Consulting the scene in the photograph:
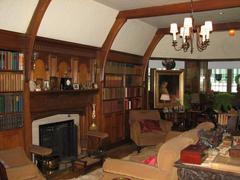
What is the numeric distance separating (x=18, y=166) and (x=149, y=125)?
12.2 feet

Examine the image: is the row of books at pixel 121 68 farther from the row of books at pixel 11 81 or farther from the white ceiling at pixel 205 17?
the row of books at pixel 11 81

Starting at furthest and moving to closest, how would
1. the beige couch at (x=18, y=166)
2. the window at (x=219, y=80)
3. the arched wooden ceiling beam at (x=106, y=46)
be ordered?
the window at (x=219, y=80)
the arched wooden ceiling beam at (x=106, y=46)
the beige couch at (x=18, y=166)

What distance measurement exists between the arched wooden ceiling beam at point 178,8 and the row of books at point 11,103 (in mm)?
2939

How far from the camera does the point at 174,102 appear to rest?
29.2ft

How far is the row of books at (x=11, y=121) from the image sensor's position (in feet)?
13.7

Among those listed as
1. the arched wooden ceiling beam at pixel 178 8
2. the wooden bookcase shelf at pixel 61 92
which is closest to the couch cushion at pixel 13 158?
the wooden bookcase shelf at pixel 61 92

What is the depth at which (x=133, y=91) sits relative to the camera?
785cm

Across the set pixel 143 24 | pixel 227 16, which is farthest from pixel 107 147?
pixel 227 16

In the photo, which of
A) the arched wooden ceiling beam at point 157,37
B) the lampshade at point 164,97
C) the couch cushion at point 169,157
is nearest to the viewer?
the couch cushion at point 169,157

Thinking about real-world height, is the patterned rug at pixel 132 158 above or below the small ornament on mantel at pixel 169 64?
below

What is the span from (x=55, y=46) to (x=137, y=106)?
3.63 metres

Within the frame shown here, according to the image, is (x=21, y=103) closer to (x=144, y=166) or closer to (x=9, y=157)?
(x=9, y=157)

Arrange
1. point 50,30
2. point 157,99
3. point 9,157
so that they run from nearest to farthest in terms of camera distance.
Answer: point 9,157 < point 50,30 < point 157,99

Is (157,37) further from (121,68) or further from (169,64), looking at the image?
(121,68)
